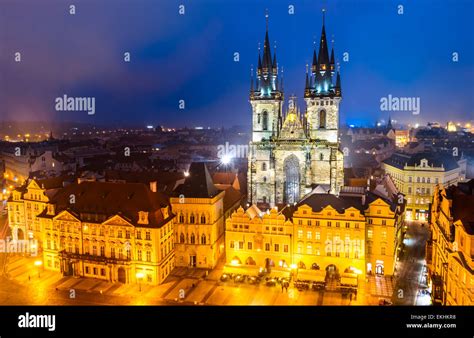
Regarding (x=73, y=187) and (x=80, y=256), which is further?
(x=73, y=187)

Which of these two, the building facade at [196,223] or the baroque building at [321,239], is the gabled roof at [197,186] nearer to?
the building facade at [196,223]

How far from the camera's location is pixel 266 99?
64188mm

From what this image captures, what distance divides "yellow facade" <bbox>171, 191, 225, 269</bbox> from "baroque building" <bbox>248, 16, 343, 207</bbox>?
12491mm

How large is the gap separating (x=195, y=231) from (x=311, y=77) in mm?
29868

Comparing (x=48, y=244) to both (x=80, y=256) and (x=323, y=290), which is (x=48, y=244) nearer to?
(x=80, y=256)

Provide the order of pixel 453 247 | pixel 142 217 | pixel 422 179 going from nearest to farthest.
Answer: pixel 453 247 < pixel 142 217 < pixel 422 179

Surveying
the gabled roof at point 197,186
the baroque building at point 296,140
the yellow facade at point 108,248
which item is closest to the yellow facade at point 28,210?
the yellow facade at point 108,248

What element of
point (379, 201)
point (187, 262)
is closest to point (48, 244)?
point (187, 262)

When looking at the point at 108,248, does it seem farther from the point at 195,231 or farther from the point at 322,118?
the point at 322,118

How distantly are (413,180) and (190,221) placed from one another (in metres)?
42.6

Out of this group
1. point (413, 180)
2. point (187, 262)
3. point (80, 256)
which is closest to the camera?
point (80, 256)

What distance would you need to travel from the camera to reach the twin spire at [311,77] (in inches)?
2429

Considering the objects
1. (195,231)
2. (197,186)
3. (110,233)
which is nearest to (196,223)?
(195,231)
